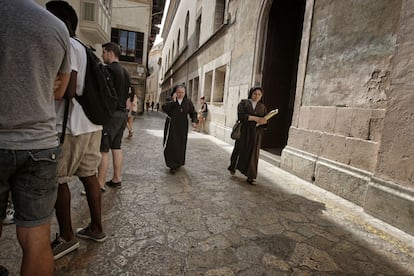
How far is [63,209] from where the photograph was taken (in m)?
2.00

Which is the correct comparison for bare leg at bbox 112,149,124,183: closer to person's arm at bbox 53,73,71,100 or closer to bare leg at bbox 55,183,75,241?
bare leg at bbox 55,183,75,241

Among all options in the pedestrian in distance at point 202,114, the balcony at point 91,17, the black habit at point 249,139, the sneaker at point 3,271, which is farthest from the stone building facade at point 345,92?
the balcony at point 91,17

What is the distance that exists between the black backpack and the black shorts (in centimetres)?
140

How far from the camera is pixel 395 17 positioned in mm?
3459

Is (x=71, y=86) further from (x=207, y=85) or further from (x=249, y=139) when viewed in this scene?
(x=207, y=85)

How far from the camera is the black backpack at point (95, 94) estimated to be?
6.01 ft

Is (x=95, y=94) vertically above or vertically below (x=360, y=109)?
below

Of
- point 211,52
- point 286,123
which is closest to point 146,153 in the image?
point 286,123

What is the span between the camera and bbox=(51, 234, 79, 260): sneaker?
202 centimetres

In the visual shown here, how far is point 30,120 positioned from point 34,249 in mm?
Answer: 620

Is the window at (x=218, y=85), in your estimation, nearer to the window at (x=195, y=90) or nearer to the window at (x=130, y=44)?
the window at (x=195, y=90)

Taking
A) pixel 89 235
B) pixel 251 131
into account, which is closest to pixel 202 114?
pixel 251 131

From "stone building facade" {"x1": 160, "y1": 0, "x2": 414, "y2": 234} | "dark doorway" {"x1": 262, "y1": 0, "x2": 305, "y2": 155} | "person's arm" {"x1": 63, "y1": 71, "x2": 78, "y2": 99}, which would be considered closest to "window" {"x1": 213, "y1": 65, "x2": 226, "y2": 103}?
"stone building facade" {"x1": 160, "y1": 0, "x2": 414, "y2": 234}

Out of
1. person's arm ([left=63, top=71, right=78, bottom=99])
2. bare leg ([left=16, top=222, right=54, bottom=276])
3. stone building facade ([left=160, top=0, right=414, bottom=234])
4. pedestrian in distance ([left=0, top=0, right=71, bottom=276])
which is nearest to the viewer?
pedestrian in distance ([left=0, top=0, right=71, bottom=276])
